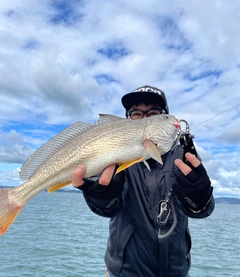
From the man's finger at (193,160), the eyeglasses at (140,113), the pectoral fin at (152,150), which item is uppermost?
the eyeglasses at (140,113)

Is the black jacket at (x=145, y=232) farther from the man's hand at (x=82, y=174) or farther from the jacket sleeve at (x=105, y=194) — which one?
the man's hand at (x=82, y=174)

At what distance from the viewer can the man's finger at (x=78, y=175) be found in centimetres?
362

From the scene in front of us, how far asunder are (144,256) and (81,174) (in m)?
1.29

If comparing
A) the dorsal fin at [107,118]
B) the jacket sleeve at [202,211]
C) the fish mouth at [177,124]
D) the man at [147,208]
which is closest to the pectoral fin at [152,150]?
the man at [147,208]

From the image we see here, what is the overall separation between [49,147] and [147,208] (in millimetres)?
1552

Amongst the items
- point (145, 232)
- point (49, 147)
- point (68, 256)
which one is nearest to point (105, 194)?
point (145, 232)

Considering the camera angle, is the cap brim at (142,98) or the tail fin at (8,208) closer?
the tail fin at (8,208)

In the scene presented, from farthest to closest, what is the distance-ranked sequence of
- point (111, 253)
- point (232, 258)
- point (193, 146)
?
point (232, 258) < point (111, 253) < point (193, 146)

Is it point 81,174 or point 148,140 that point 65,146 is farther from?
point 148,140

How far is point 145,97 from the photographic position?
4.77 m

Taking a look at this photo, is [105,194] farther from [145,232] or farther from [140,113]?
[140,113]

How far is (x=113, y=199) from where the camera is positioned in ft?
12.2

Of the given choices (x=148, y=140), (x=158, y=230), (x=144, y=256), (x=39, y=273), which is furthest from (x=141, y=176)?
(x=39, y=273)

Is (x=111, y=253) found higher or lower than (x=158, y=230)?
lower
